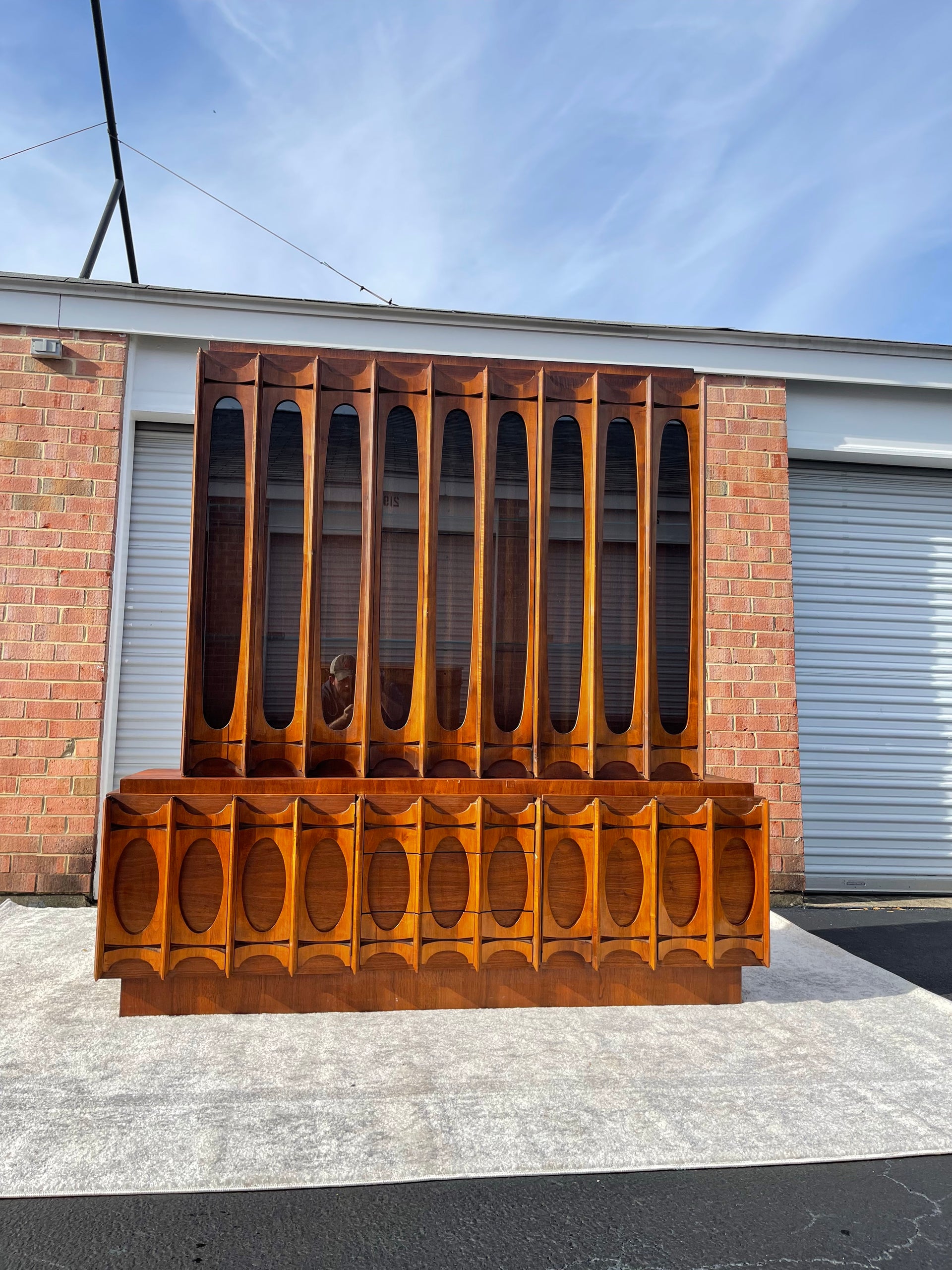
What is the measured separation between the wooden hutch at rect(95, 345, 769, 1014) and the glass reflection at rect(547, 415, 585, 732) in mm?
13

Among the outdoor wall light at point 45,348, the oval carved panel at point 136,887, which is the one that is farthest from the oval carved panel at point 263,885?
the outdoor wall light at point 45,348

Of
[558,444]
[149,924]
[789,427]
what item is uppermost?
[789,427]

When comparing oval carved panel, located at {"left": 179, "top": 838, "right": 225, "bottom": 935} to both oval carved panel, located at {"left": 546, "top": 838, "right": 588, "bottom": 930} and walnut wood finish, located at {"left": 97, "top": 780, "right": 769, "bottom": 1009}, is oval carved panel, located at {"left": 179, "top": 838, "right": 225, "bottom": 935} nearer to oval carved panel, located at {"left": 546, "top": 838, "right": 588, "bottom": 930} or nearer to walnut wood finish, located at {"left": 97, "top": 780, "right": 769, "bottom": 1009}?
walnut wood finish, located at {"left": 97, "top": 780, "right": 769, "bottom": 1009}

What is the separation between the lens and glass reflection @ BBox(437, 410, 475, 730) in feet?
12.7

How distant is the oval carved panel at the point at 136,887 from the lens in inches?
136

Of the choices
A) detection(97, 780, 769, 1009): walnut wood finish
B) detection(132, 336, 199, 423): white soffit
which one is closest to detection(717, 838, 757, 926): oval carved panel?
detection(97, 780, 769, 1009): walnut wood finish

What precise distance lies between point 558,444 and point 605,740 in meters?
1.27

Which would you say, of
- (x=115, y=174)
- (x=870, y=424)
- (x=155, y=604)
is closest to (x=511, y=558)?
(x=155, y=604)

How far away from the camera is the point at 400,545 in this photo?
391 cm

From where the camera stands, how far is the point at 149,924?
3.47 metres

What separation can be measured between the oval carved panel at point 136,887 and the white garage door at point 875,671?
461 cm

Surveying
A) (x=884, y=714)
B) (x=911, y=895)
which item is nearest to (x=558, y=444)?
(x=884, y=714)

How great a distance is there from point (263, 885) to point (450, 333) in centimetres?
376

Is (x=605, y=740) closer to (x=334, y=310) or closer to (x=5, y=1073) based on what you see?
(x=5, y=1073)
